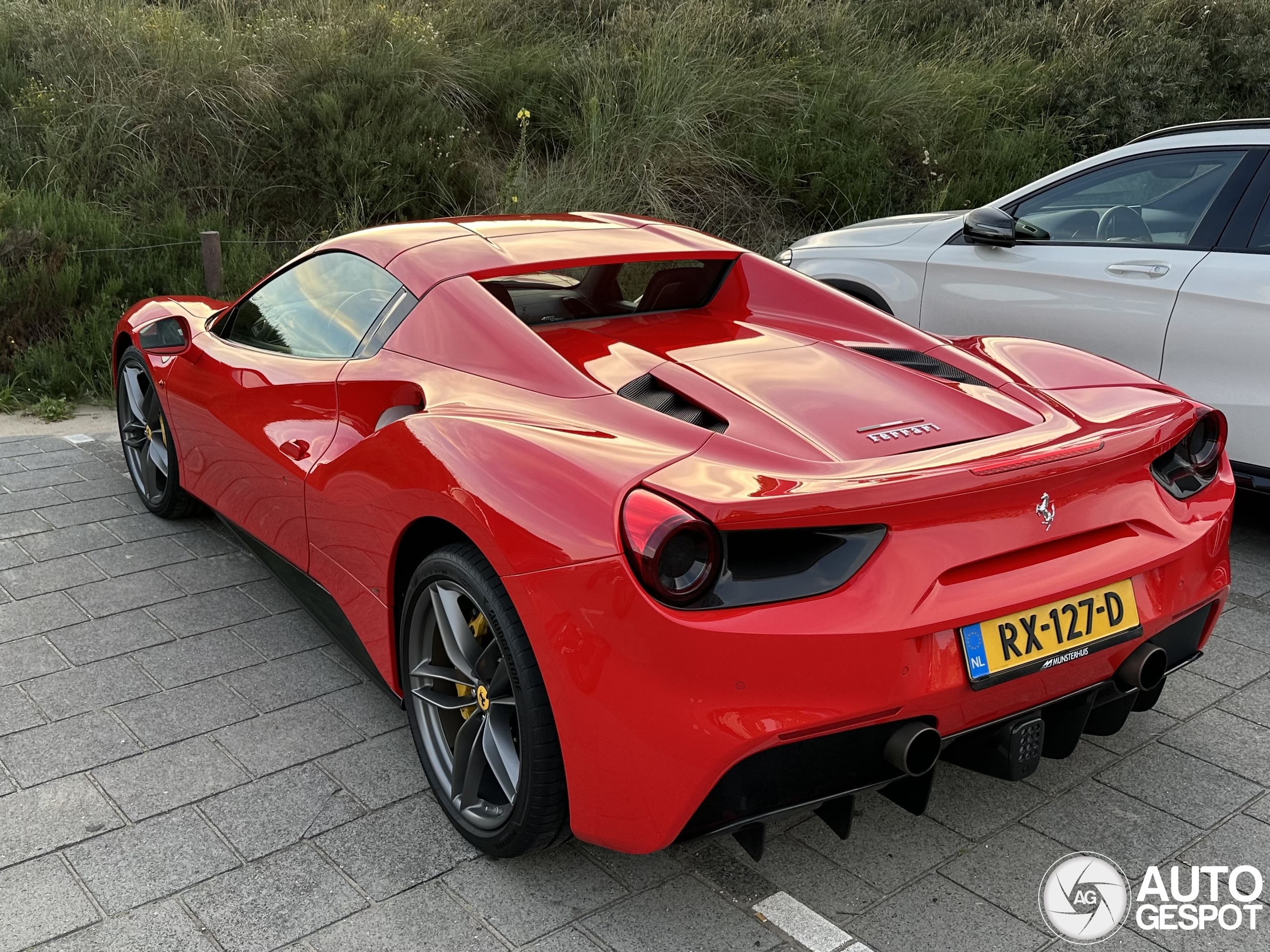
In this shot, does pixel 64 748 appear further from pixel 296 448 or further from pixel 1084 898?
pixel 1084 898

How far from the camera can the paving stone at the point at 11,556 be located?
4.21m

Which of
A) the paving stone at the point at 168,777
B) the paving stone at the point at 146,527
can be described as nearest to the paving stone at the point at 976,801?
the paving stone at the point at 168,777

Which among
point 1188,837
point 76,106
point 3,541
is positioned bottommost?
point 3,541

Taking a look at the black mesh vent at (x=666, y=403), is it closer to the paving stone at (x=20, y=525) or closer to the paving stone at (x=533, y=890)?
the paving stone at (x=533, y=890)

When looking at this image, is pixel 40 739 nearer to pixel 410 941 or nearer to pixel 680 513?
pixel 410 941

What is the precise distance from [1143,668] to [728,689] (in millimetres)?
1006

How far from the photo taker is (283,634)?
3754 mm

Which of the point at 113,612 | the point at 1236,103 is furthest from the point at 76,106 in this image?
the point at 1236,103

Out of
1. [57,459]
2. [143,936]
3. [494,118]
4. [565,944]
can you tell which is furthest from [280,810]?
[494,118]

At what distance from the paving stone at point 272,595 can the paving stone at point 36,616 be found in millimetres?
551

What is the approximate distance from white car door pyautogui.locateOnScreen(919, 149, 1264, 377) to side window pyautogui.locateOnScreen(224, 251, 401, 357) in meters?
3.10

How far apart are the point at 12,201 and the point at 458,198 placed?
3189 mm

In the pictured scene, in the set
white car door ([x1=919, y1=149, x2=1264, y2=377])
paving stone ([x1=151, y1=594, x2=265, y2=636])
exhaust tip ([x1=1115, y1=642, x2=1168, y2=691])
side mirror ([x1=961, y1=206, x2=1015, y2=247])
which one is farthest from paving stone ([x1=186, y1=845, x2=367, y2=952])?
side mirror ([x1=961, y1=206, x2=1015, y2=247])

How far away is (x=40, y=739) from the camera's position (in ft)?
10.1
